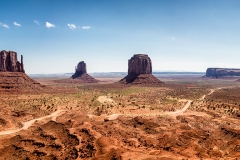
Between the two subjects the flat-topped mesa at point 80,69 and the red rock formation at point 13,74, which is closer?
the red rock formation at point 13,74

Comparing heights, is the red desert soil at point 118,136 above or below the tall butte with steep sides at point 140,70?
below

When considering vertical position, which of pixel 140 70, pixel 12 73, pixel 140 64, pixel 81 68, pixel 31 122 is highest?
pixel 140 64

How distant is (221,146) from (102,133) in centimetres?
1673

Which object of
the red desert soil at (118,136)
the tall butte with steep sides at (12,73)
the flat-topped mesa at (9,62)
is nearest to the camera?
the red desert soil at (118,136)

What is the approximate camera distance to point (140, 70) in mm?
132500

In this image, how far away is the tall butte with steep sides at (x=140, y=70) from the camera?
128 meters

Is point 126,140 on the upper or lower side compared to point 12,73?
lower

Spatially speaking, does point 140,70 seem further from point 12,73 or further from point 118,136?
point 118,136

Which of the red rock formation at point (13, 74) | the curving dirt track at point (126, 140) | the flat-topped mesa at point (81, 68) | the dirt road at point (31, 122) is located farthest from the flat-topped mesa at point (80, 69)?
the curving dirt track at point (126, 140)

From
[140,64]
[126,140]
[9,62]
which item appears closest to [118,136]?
[126,140]

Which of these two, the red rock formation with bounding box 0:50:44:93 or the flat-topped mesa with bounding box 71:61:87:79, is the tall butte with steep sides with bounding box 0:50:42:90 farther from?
the flat-topped mesa with bounding box 71:61:87:79

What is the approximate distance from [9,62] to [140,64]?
79.4 metres

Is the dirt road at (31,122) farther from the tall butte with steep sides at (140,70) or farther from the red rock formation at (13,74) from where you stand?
the tall butte with steep sides at (140,70)

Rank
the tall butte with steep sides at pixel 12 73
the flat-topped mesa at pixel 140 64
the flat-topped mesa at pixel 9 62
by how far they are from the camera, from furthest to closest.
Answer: the flat-topped mesa at pixel 140 64 < the flat-topped mesa at pixel 9 62 < the tall butte with steep sides at pixel 12 73
